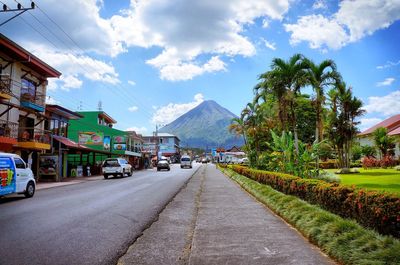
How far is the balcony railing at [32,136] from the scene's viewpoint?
25.7 metres

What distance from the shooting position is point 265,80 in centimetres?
2469

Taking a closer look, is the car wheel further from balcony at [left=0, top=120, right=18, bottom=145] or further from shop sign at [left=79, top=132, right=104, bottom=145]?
shop sign at [left=79, top=132, right=104, bottom=145]

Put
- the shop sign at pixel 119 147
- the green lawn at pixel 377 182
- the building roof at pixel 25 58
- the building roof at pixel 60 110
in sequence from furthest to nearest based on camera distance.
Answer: the shop sign at pixel 119 147 → the building roof at pixel 60 110 → the building roof at pixel 25 58 → the green lawn at pixel 377 182

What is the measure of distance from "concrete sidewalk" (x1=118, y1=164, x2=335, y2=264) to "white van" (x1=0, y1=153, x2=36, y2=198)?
7.41 metres

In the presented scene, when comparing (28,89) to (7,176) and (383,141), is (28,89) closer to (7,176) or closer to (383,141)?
(7,176)

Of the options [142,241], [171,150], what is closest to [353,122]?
[142,241]

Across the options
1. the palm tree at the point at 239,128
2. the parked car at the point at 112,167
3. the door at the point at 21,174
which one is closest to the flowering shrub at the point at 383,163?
the palm tree at the point at 239,128

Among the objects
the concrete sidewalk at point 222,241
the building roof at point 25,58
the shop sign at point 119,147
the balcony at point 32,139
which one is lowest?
the concrete sidewalk at point 222,241

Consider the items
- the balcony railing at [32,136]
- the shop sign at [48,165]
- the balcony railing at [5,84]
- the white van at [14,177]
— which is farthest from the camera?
the shop sign at [48,165]

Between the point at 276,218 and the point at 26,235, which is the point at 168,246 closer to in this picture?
the point at 26,235

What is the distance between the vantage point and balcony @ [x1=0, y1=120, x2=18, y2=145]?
2178 cm

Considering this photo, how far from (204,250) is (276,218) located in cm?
385

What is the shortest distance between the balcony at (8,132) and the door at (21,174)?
22.7ft

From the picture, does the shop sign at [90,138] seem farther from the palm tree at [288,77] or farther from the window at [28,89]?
the palm tree at [288,77]
